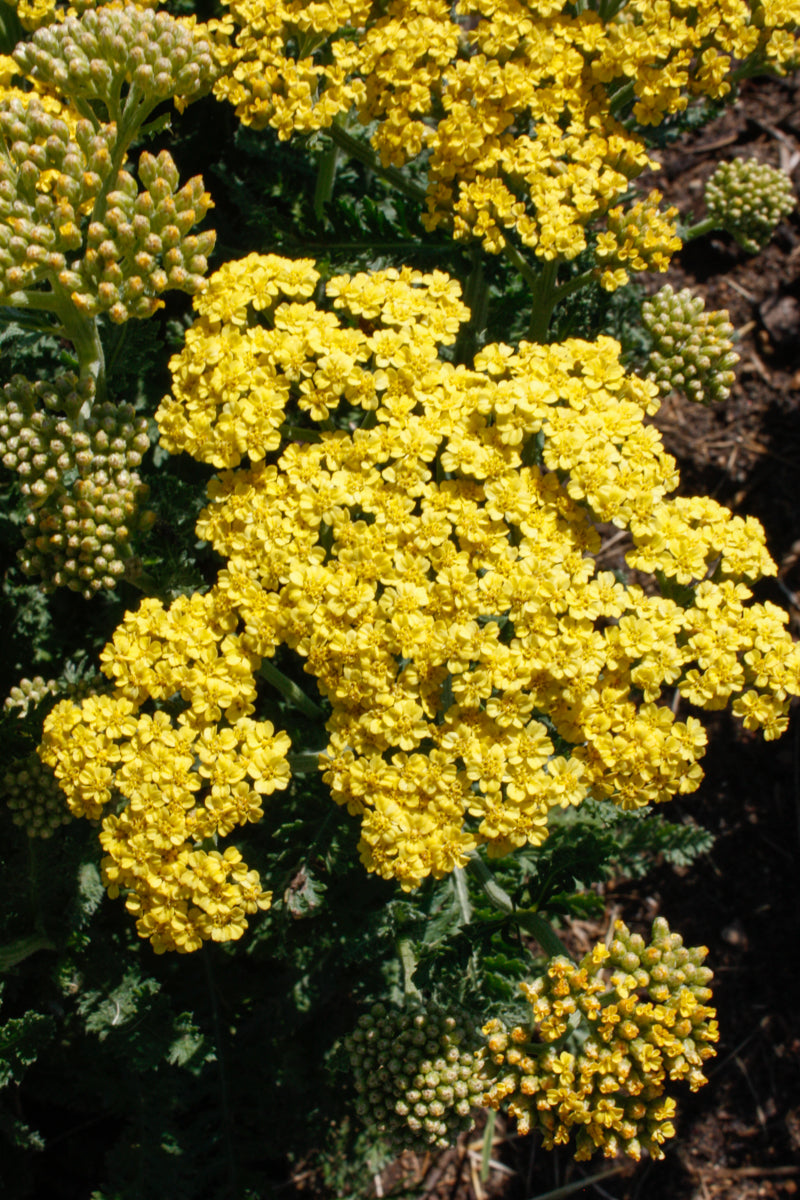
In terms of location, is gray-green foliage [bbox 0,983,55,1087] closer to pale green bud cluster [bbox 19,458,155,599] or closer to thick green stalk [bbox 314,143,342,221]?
pale green bud cluster [bbox 19,458,155,599]

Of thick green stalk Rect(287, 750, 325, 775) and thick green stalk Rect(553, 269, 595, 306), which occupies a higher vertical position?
thick green stalk Rect(553, 269, 595, 306)

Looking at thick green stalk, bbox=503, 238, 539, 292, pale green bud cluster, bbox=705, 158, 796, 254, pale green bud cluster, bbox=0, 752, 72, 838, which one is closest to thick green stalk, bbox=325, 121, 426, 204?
thick green stalk, bbox=503, 238, 539, 292

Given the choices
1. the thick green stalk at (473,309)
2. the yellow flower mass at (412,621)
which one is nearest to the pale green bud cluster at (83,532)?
the yellow flower mass at (412,621)

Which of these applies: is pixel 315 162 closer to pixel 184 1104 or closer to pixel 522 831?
pixel 522 831

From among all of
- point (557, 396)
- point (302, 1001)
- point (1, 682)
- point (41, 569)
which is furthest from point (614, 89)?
point (302, 1001)

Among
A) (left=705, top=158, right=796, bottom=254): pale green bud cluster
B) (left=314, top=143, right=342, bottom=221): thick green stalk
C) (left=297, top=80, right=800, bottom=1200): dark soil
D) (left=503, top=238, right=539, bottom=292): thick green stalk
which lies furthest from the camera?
(left=297, top=80, right=800, bottom=1200): dark soil
